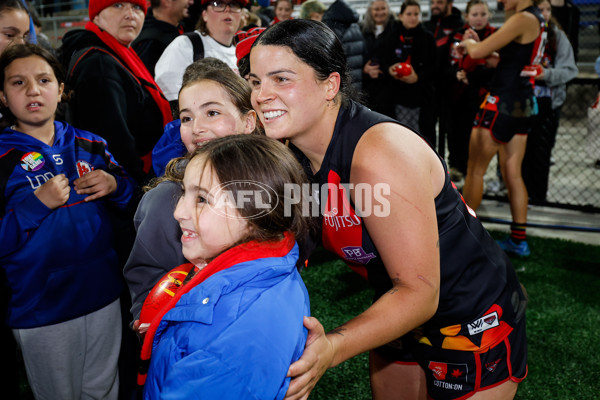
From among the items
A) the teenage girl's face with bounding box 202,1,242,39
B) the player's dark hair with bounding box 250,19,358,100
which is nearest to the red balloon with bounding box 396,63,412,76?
the teenage girl's face with bounding box 202,1,242,39

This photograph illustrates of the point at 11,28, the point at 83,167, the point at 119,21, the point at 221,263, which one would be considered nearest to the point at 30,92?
the point at 83,167

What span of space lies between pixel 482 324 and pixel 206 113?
1240 mm

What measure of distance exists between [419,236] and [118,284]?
152 cm

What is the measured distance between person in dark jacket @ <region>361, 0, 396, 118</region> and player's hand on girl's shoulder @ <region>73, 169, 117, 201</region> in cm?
427

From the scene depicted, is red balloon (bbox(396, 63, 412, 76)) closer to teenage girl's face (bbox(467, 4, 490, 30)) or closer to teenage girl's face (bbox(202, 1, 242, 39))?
teenage girl's face (bbox(467, 4, 490, 30))

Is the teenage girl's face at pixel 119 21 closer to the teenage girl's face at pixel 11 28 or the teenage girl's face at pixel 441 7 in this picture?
the teenage girl's face at pixel 11 28

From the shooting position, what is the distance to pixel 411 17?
5.98 m

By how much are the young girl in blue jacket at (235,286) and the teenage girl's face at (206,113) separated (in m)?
0.48

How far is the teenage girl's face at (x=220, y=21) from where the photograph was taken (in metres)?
3.51

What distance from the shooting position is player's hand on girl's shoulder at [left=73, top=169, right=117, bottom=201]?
7.14 ft


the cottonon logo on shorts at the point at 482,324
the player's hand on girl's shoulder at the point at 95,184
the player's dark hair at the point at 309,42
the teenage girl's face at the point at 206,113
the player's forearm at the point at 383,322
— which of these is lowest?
the cottonon logo on shorts at the point at 482,324

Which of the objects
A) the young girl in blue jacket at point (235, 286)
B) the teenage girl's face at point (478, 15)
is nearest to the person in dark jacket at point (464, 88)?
the teenage girl's face at point (478, 15)

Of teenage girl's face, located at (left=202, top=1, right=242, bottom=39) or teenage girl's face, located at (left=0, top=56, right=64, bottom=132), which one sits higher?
teenage girl's face, located at (left=202, top=1, right=242, bottom=39)

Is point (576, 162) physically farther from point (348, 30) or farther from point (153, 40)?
point (153, 40)
